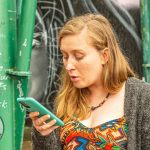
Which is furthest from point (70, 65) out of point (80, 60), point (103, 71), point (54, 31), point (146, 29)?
point (54, 31)

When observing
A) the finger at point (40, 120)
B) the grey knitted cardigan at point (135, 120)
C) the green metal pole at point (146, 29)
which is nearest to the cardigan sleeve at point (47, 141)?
the grey knitted cardigan at point (135, 120)

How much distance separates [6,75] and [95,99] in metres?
0.48

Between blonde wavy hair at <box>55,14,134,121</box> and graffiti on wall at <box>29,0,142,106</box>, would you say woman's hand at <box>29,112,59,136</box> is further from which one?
graffiti on wall at <box>29,0,142,106</box>

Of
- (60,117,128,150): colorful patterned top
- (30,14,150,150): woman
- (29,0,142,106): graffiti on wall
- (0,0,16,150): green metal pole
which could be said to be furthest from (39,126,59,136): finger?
(29,0,142,106): graffiti on wall

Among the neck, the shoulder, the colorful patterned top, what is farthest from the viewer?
the neck

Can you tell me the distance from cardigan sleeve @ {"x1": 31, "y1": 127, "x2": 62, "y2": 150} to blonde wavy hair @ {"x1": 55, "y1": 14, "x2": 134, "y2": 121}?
4.1 inches

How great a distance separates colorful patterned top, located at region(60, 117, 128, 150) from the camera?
7.98 ft

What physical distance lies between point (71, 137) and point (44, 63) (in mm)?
5269

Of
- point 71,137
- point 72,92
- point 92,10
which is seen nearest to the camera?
point 71,137

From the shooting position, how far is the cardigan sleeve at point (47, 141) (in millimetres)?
2594

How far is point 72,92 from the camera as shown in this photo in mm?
2711

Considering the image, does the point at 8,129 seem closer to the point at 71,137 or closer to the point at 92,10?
the point at 71,137

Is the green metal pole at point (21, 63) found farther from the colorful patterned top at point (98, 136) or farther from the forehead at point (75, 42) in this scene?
the colorful patterned top at point (98, 136)

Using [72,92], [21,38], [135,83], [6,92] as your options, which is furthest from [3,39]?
[135,83]
